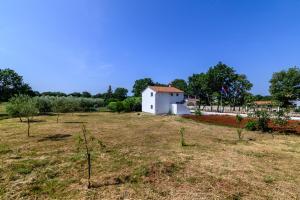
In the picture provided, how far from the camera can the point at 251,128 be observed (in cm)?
1930

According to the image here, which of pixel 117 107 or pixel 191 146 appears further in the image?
pixel 117 107

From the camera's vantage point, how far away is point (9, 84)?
39906 mm

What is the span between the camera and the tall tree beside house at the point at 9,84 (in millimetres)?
39062

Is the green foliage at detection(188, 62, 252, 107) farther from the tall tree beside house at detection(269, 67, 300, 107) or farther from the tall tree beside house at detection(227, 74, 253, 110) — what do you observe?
the tall tree beside house at detection(269, 67, 300, 107)

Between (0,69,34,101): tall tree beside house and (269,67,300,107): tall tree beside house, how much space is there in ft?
195

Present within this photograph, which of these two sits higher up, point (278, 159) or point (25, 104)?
point (25, 104)

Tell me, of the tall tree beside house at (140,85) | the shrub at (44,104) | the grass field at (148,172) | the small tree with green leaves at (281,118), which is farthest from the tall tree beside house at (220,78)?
the grass field at (148,172)

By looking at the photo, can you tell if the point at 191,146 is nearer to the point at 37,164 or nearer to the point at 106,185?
the point at 106,185

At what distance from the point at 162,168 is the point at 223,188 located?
2460 millimetres

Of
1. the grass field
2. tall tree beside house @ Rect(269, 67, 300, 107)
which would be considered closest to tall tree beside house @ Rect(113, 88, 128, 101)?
tall tree beside house @ Rect(269, 67, 300, 107)

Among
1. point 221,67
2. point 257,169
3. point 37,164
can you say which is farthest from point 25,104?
point 221,67

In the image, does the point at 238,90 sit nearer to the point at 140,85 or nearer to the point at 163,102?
the point at 163,102

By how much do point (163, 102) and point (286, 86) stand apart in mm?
31102

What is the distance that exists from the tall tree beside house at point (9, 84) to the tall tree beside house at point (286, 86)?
2335 inches
